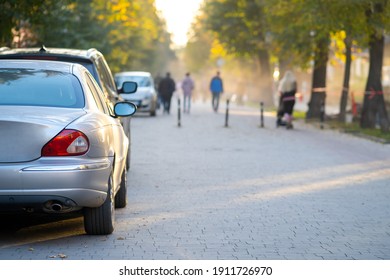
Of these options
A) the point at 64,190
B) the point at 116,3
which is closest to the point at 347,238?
the point at 64,190

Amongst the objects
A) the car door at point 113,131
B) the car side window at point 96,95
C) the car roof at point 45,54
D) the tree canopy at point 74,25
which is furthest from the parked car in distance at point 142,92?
the car side window at point 96,95

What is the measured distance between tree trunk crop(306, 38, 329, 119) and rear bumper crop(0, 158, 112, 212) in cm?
2590

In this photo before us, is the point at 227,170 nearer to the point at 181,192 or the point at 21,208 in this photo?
the point at 181,192

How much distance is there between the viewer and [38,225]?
9320 mm

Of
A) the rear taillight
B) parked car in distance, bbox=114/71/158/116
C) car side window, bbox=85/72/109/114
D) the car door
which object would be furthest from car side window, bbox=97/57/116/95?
parked car in distance, bbox=114/71/158/116

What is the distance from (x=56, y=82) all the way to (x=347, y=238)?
121 inches

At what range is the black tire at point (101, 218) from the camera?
8.49 m

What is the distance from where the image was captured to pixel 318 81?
3600cm

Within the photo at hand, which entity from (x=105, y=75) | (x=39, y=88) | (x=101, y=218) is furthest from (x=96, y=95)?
(x=105, y=75)

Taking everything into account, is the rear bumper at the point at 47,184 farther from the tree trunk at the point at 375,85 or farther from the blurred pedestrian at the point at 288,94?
the blurred pedestrian at the point at 288,94

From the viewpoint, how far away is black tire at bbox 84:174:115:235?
8492 mm

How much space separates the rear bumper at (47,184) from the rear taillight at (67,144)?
0.07 meters

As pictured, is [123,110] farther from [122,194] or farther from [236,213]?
[236,213]
